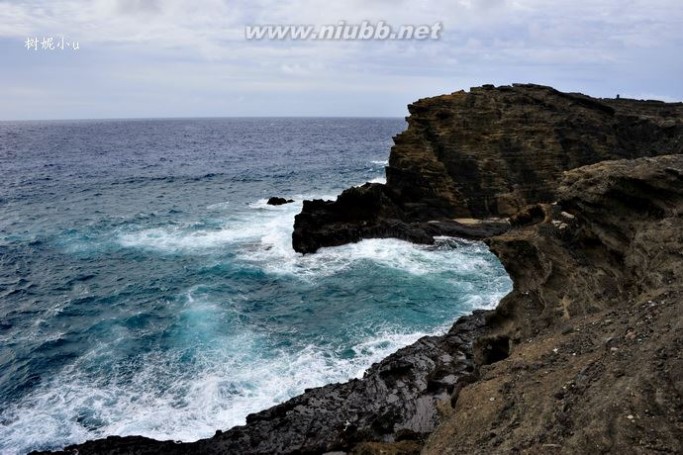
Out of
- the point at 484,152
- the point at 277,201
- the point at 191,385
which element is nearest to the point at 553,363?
the point at 191,385

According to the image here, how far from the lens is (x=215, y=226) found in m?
44.1

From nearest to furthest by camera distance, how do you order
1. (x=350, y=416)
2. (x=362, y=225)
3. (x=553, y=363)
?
(x=553, y=363)
(x=350, y=416)
(x=362, y=225)

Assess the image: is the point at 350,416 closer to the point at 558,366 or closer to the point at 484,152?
the point at 558,366

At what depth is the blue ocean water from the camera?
747 inches

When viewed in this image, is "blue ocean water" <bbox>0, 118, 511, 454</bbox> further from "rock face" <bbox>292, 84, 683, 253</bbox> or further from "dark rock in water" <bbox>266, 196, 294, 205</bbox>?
"rock face" <bbox>292, 84, 683, 253</bbox>

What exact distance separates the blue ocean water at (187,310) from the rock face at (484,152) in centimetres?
315

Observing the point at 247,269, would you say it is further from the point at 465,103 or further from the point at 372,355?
the point at 465,103

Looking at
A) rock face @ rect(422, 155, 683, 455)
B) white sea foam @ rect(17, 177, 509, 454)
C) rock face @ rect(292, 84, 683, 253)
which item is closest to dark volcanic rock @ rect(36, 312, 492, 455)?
white sea foam @ rect(17, 177, 509, 454)

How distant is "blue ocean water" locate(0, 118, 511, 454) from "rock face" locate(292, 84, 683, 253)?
124 inches

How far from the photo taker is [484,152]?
39.7 metres

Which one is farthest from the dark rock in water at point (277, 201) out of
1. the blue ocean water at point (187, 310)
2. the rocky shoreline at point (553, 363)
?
the rocky shoreline at point (553, 363)

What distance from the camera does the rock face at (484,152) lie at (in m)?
37.7

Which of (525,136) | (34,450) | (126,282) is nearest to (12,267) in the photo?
(126,282)

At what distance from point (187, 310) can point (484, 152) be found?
2630cm
